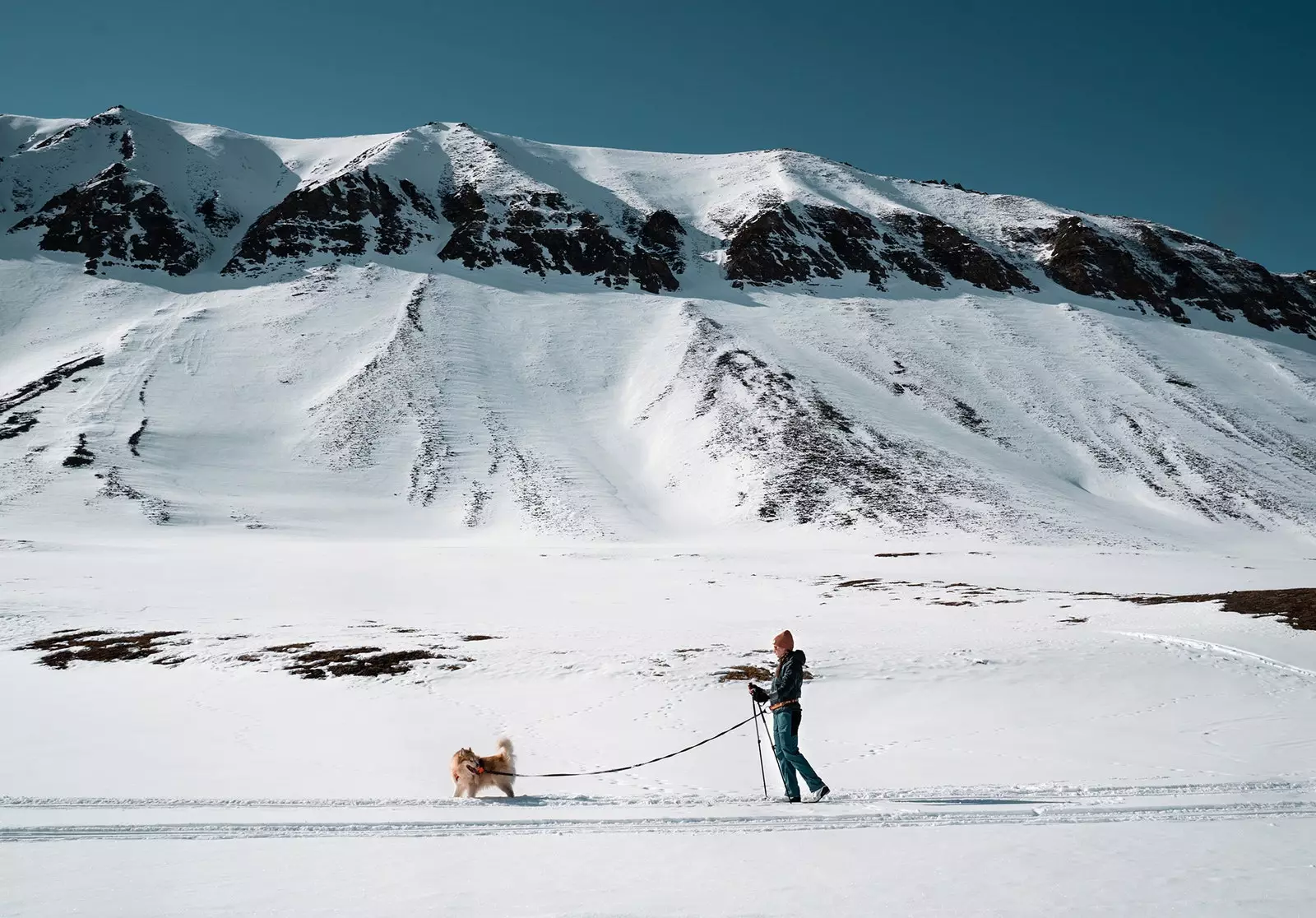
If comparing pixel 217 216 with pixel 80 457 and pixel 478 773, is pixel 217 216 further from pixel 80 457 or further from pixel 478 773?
pixel 478 773

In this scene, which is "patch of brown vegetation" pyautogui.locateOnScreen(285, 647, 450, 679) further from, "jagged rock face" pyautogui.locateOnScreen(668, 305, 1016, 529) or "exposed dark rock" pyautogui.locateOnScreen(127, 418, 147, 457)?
"exposed dark rock" pyautogui.locateOnScreen(127, 418, 147, 457)

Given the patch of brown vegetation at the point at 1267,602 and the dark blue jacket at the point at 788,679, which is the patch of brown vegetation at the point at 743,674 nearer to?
the dark blue jacket at the point at 788,679

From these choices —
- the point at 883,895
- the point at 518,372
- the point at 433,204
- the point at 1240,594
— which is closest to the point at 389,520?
the point at 518,372

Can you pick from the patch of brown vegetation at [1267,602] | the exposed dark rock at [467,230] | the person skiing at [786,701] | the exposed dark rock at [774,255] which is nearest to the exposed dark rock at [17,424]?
the exposed dark rock at [467,230]

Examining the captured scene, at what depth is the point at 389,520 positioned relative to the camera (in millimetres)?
55250

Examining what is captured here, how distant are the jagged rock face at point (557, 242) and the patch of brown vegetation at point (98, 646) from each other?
317ft

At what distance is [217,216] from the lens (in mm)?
124375

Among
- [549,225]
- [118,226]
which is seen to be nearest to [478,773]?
[549,225]

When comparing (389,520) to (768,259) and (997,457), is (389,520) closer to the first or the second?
(997,457)

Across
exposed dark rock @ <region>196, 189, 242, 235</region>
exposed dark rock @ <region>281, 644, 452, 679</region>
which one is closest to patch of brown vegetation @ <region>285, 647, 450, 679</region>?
exposed dark rock @ <region>281, 644, 452, 679</region>

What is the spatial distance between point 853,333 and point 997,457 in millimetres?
32874

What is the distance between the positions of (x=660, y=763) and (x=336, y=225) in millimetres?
123862

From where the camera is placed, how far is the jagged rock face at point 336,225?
11169 cm

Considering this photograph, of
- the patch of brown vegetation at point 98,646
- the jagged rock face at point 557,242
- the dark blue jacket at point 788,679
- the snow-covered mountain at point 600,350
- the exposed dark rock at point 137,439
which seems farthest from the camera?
the jagged rock face at point 557,242
